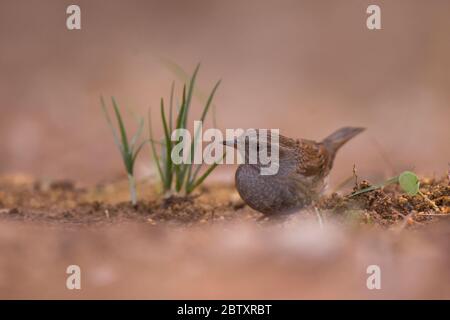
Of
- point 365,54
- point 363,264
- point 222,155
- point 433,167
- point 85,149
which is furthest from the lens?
point 365,54

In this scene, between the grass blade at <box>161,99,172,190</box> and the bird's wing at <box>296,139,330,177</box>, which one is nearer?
the grass blade at <box>161,99,172,190</box>

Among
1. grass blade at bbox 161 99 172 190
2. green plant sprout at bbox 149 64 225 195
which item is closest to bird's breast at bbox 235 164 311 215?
green plant sprout at bbox 149 64 225 195

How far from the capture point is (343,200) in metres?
5.64

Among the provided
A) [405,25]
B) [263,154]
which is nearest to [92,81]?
[405,25]

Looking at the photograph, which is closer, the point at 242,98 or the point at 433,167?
the point at 433,167

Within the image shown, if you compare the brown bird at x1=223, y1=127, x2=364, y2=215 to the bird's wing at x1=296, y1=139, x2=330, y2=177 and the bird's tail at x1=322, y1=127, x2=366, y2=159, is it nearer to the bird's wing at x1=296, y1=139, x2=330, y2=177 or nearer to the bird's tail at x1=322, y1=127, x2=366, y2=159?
the bird's wing at x1=296, y1=139, x2=330, y2=177

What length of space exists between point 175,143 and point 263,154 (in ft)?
2.86

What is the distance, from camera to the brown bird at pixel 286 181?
582 cm

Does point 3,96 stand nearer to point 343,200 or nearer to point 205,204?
point 205,204

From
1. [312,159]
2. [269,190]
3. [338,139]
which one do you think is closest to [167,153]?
[269,190]

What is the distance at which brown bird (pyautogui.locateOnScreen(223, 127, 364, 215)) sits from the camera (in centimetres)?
582

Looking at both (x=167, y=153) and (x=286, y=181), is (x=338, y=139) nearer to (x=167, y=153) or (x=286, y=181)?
(x=286, y=181)

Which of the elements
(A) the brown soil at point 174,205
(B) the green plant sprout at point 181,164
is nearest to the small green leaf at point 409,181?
(A) the brown soil at point 174,205

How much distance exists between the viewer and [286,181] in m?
5.96
